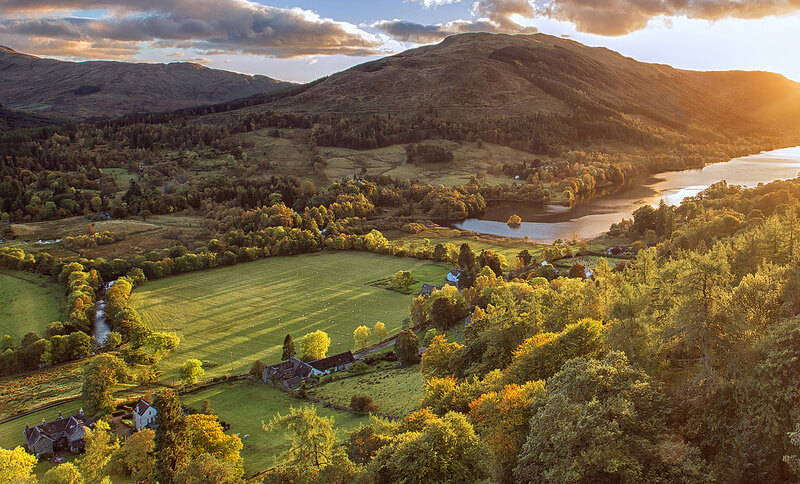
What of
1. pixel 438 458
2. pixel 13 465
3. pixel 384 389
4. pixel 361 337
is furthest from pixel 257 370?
pixel 438 458

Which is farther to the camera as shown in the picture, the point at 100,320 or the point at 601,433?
the point at 100,320

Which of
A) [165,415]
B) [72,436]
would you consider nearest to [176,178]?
[72,436]

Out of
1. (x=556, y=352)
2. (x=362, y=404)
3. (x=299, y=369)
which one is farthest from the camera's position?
(x=299, y=369)

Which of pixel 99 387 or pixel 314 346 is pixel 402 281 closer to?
pixel 314 346

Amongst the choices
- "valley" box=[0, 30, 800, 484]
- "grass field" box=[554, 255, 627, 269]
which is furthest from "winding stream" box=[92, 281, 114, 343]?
"grass field" box=[554, 255, 627, 269]

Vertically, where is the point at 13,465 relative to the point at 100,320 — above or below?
above

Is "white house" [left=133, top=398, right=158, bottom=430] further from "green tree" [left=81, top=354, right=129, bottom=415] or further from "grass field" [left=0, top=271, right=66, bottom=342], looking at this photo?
"grass field" [left=0, top=271, right=66, bottom=342]

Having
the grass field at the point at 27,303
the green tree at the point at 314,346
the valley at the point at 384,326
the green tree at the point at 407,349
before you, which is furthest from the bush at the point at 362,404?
the grass field at the point at 27,303
